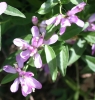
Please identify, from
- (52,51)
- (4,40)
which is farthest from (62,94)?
(52,51)

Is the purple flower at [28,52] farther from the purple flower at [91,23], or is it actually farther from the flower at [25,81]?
the purple flower at [91,23]

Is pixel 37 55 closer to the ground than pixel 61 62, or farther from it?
farther from it

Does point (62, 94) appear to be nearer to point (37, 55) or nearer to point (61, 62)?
point (61, 62)

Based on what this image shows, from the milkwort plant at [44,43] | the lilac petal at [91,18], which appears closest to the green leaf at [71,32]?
the milkwort plant at [44,43]

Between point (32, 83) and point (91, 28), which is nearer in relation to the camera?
point (32, 83)

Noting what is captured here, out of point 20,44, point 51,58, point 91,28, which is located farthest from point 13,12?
point 91,28

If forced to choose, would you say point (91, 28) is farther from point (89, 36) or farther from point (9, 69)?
point (9, 69)

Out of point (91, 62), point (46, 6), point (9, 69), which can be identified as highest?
point (46, 6)

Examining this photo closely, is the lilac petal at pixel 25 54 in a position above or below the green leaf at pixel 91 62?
above

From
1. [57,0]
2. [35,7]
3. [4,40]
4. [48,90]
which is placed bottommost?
[48,90]

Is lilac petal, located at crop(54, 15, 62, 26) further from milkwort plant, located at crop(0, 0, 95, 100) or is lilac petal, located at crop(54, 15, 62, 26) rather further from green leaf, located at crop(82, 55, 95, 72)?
green leaf, located at crop(82, 55, 95, 72)

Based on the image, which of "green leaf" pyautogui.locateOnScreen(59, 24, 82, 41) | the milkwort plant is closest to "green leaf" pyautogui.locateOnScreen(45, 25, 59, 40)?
the milkwort plant
